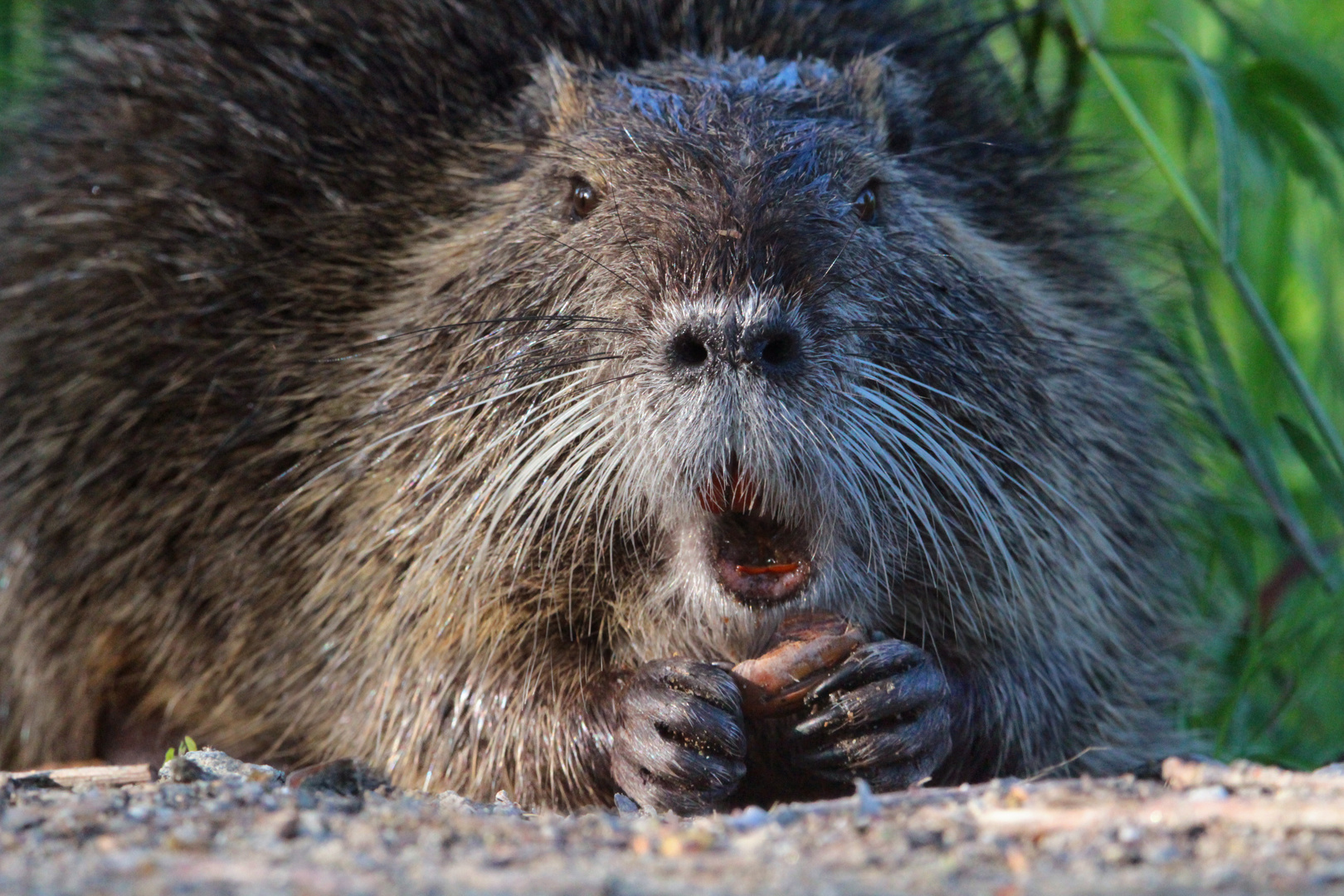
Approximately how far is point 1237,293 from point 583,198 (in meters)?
1.80

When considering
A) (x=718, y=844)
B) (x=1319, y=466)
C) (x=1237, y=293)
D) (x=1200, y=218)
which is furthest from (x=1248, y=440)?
(x=718, y=844)

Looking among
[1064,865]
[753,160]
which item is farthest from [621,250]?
[1064,865]

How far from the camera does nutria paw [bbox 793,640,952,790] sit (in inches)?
113

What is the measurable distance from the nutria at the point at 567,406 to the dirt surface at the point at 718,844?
694mm

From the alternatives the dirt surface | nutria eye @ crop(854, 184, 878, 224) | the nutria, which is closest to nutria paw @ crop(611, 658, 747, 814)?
the nutria

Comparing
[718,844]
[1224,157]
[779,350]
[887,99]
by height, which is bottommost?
[718,844]

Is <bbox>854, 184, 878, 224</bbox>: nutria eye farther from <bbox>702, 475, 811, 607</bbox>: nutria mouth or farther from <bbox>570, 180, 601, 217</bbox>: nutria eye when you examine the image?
<bbox>702, 475, 811, 607</bbox>: nutria mouth

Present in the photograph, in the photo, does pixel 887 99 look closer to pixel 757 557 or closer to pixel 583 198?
pixel 583 198

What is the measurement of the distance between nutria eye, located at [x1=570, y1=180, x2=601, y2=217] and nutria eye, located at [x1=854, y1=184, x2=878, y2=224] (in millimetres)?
517

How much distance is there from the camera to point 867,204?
10.6ft

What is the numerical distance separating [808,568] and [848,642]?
15 cm

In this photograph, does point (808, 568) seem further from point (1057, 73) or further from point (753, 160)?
point (1057, 73)

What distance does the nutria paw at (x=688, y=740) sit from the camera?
2.82m

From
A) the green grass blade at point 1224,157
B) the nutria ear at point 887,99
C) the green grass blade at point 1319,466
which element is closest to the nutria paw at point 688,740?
the nutria ear at point 887,99
